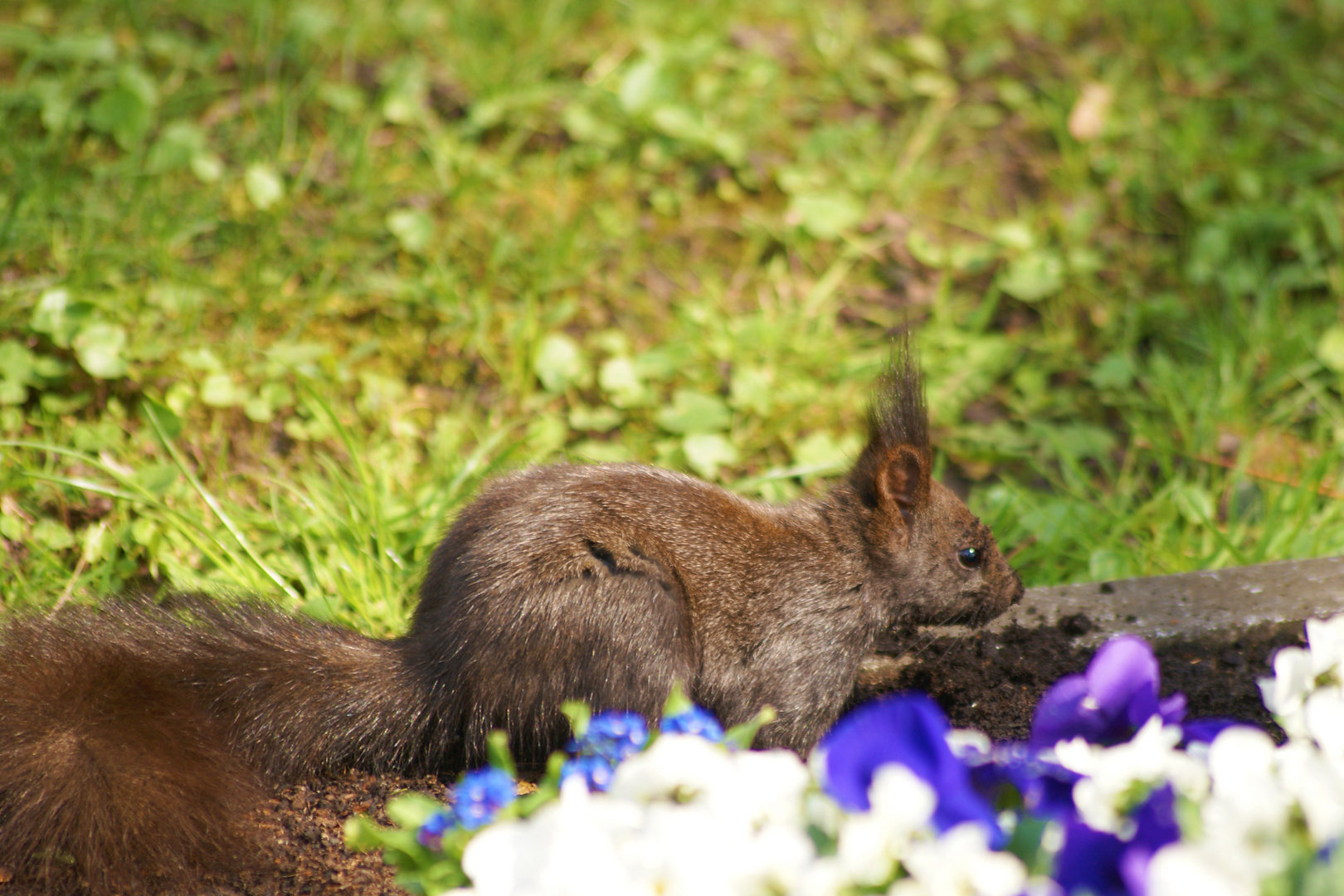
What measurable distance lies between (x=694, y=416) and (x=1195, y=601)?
1408mm

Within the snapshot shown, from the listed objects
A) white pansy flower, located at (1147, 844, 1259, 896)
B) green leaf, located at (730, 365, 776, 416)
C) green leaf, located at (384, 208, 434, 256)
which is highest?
white pansy flower, located at (1147, 844, 1259, 896)

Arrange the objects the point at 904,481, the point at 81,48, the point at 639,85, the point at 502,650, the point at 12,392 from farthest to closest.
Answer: the point at 639,85 → the point at 81,48 → the point at 12,392 → the point at 904,481 → the point at 502,650

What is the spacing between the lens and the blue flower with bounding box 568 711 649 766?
1.58 m

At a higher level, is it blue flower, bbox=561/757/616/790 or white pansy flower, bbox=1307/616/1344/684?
white pansy flower, bbox=1307/616/1344/684

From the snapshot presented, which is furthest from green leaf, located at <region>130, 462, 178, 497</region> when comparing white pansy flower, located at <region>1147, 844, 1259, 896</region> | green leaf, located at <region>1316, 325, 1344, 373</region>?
green leaf, located at <region>1316, 325, 1344, 373</region>

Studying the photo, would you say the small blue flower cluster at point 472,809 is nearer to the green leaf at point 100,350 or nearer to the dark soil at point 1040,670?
the dark soil at point 1040,670

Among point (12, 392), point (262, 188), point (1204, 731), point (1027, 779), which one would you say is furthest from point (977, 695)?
point (262, 188)

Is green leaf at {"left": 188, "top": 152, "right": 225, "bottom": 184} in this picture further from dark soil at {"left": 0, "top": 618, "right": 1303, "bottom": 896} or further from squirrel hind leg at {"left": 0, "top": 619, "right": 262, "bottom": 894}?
dark soil at {"left": 0, "top": 618, "right": 1303, "bottom": 896}

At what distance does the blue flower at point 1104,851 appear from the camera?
3.78 feet

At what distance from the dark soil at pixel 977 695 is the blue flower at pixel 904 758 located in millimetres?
856

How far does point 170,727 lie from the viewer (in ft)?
5.93

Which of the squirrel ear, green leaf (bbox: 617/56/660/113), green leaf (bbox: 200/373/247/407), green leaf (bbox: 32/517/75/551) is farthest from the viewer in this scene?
green leaf (bbox: 617/56/660/113)

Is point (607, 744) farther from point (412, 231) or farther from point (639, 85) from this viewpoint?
point (639, 85)

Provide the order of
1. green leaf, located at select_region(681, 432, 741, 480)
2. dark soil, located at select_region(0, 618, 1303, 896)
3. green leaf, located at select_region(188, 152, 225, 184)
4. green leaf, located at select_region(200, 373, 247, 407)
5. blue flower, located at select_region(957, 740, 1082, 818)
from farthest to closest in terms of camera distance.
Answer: green leaf, located at select_region(188, 152, 225, 184)
green leaf, located at select_region(681, 432, 741, 480)
green leaf, located at select_region(200, 373, 247, 407)
dark soil, located at select_region(0, 618, 1303, 896)
blue flower, located at select_region(957, 740, 1082, 818)
